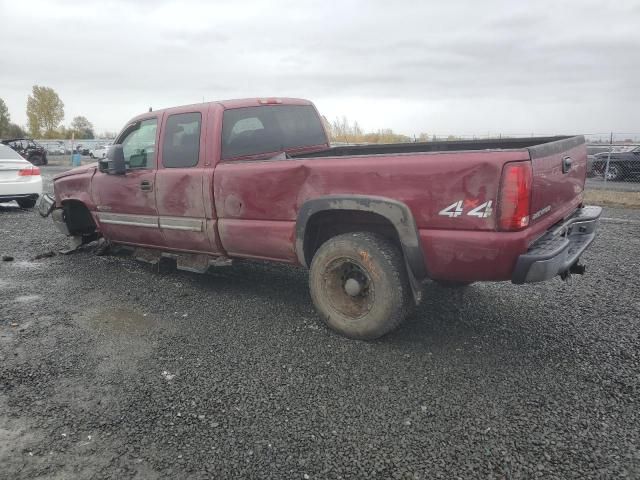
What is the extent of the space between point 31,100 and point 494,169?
311ft

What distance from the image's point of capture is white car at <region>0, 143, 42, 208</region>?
9.62 m

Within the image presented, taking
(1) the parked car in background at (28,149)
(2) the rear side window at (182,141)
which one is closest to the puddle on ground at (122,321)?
(2) the rear side window at (182,141)

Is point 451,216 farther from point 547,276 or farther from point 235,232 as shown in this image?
point 235,232

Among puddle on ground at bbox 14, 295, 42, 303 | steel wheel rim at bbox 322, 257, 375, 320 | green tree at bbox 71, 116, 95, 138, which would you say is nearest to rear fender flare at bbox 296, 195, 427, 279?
steel wheel rim at bbox 322, 257, 375, 320

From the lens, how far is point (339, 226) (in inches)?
Result: 148

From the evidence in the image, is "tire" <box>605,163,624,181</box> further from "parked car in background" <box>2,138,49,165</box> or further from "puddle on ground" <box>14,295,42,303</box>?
"parked car in background" <box>2,138,49,165</box>

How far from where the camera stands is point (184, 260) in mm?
4785

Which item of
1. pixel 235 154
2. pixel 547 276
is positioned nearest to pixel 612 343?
pixel 547 276

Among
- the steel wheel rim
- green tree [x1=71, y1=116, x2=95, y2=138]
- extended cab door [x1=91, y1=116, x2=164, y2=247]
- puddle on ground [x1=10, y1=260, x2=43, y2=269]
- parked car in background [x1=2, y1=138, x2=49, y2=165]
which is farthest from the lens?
green tree [x1=71, y1=116, x2=95, y2=138]

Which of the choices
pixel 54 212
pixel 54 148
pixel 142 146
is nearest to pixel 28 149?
pixel 54 148

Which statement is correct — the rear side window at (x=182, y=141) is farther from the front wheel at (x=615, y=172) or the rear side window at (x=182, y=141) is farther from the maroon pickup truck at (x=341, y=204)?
the front wheel at (x=615, y=172)

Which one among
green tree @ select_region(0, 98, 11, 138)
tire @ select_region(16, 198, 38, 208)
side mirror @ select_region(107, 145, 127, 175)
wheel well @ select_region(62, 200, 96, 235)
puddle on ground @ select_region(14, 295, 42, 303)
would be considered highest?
green tree @ select_region(0, 98, 11, 138)

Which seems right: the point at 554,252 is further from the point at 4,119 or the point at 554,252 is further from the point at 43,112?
the point at 43,112

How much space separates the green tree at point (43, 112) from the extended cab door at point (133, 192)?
8694cm
